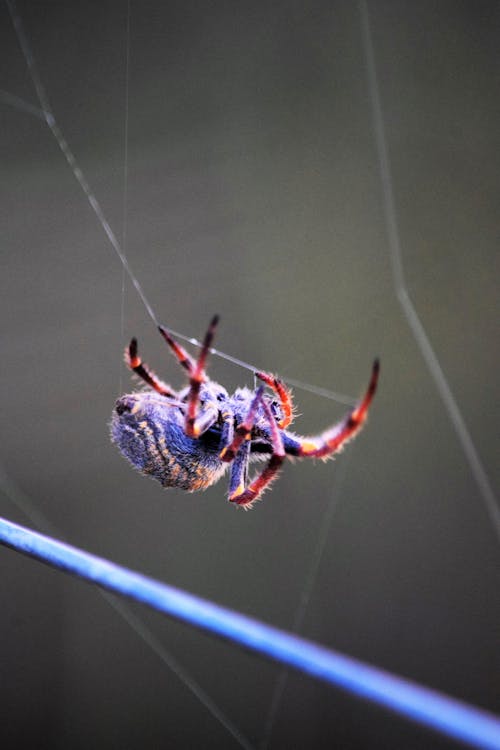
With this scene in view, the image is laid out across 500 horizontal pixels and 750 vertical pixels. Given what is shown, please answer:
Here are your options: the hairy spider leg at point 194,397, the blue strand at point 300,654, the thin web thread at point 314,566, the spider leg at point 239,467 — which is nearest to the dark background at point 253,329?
the thin web thread at point 314,566

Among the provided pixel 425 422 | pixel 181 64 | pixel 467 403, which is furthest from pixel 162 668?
pixel 181 64

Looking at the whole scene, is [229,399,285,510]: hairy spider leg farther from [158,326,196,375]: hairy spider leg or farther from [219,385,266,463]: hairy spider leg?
[158,326,196,375]: hairy spider leg

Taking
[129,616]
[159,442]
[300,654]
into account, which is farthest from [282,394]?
[129,616]

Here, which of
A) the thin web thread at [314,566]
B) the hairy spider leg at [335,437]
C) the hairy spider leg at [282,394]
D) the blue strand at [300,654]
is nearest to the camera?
the blue strand at [300,654]

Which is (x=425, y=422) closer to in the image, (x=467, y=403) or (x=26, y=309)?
(x=467, y=403)

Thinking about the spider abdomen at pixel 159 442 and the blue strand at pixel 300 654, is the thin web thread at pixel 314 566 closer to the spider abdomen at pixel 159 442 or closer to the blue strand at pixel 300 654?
the spider abdomen at pixel 159 442

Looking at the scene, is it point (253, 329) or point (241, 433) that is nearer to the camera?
point (241, 433)

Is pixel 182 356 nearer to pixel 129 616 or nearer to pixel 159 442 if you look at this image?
pixel 159 442

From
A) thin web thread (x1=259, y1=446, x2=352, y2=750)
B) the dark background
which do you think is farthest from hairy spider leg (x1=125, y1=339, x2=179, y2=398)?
thin web thread (x1=259, y1=446, x2=352, y2=750)
